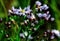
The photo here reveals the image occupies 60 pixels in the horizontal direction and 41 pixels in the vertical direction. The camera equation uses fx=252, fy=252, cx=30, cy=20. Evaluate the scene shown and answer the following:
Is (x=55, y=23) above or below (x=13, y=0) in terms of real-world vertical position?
below

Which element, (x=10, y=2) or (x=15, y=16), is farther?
(x=10, y=2)

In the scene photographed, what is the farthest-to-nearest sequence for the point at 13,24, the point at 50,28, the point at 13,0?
the point at 13,0 → the point at 50,28 → the point at 13,24

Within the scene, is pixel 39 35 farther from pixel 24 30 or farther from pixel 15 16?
pixel 15 16

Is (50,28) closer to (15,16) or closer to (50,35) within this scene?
(50,35)

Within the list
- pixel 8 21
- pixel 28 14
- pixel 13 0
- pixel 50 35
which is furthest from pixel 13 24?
pixel 13 0

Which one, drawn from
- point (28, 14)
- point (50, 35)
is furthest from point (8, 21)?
point (50, 35)

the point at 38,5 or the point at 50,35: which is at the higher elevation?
the point at 38,5

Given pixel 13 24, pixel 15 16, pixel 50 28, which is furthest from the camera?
pixel 50 28

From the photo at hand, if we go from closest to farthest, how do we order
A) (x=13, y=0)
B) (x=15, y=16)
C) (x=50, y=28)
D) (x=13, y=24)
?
(x=15, y=16) < (x=13, y=24) < (x=50, y=28) < (x=13, y=0)

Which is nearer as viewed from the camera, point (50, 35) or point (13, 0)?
point (50, 35)
